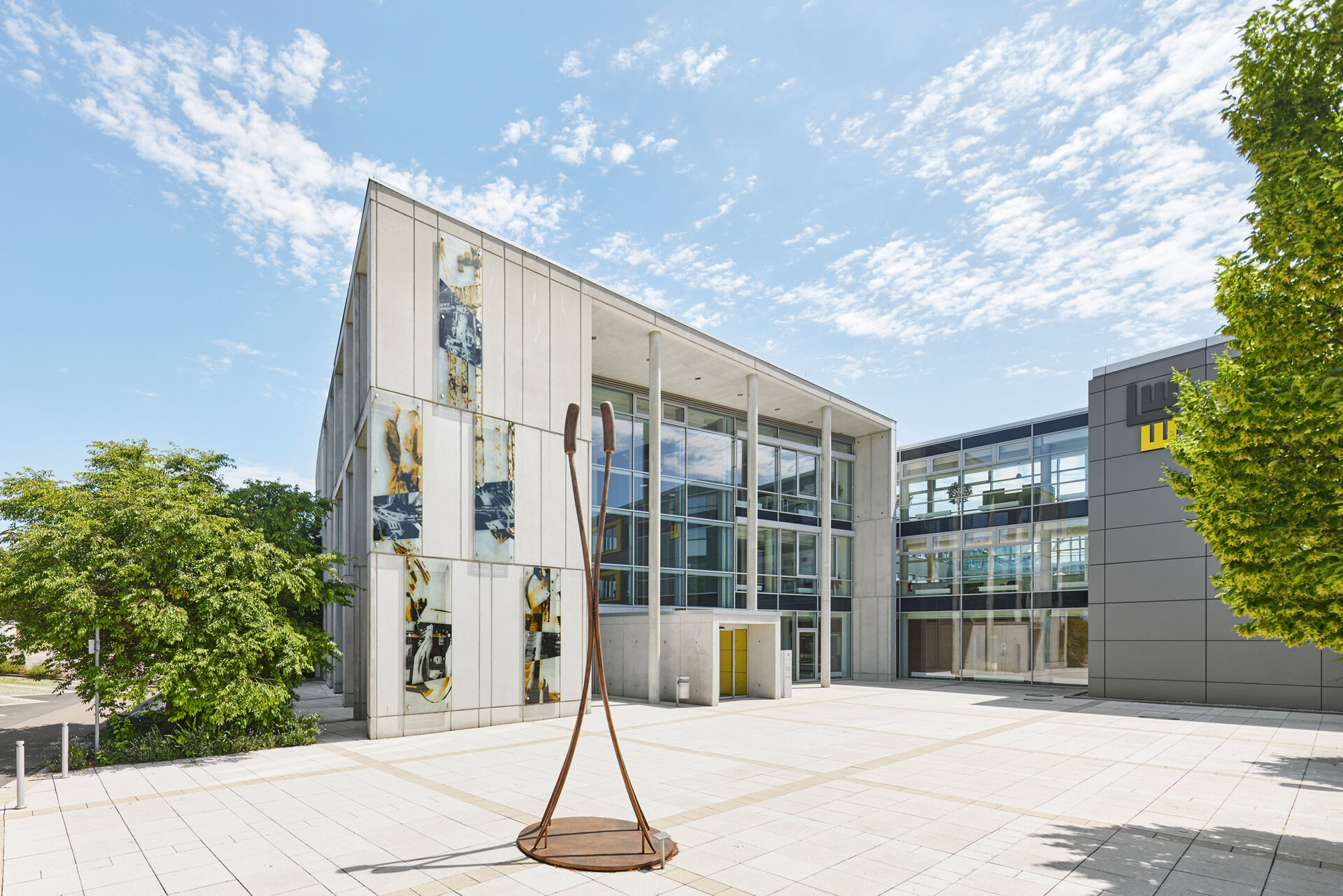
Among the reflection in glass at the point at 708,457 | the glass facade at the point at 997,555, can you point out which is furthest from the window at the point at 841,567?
the reflection in glass at the point at 708,457

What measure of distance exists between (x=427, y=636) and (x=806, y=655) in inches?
776

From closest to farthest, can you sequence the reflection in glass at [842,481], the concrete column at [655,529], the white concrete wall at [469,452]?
the white concrete wall at [469,452] < the concrete column at [655,529] < the reflection in glass at [842,481]

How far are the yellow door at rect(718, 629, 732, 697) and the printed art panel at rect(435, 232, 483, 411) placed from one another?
38.2ft

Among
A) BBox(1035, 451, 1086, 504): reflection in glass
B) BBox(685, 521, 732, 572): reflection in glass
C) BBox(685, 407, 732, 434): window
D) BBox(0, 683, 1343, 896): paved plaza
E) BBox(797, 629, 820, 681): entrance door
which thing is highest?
BBox(685, 407, 732, 434): window

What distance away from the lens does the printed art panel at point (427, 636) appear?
51.6 ft

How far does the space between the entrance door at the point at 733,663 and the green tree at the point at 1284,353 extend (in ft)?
56.2

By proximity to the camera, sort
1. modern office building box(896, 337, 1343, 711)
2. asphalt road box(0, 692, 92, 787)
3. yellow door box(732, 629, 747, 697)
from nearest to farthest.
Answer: asphalt road box(0, 692, 92, 787) < modern office building box(896, 337, 1343, 711) < yellow door box(732, 629, 747, 697)

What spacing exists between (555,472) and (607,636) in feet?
24.8

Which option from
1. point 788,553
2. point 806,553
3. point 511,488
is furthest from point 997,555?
point 511,488

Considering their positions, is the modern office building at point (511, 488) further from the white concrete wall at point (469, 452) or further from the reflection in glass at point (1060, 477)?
the reflection in glass at point (1060, 477)

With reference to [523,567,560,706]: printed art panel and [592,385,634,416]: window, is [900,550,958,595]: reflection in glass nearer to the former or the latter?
[592,385,634,416]: window

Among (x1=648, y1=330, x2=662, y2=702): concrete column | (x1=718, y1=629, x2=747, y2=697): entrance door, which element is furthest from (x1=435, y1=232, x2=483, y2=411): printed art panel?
(x1=718, y1=629, x2=747, y2=697): entrance door

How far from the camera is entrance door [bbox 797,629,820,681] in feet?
103

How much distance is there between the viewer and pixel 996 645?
31.3 meters
